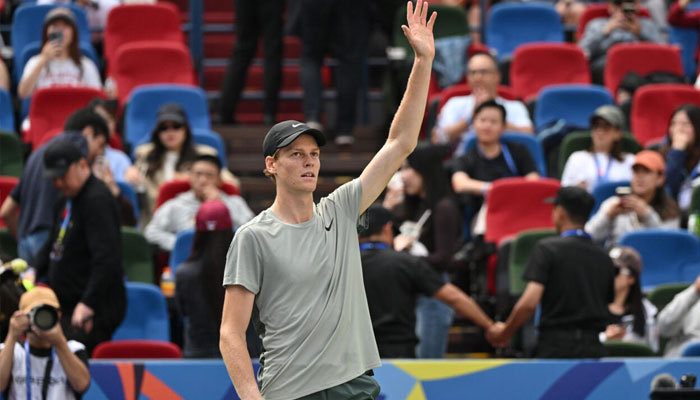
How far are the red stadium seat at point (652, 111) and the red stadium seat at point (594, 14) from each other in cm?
181

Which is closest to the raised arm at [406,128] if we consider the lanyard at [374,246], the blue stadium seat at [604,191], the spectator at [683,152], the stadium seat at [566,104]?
the lanyard at [374,246]

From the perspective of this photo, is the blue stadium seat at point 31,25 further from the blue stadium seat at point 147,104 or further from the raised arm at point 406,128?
the raised arm at point 406,128

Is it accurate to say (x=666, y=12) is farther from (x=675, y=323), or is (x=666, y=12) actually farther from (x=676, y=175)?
(x=675, y=323)

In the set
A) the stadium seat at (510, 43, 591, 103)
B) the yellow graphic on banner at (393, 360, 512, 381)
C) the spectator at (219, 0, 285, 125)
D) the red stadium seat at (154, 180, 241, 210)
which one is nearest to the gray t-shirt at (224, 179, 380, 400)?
the yellow graphic on banner at (393, 360, 512, 381)

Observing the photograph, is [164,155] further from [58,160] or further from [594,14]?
[594,14]

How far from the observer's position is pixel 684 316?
6816 millimetres

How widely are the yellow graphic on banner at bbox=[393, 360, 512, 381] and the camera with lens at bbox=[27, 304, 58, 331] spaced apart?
1.53 m

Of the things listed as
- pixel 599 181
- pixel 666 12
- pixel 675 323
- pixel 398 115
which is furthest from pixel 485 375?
pixel 666 12

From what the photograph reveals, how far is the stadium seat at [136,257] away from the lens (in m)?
7.75

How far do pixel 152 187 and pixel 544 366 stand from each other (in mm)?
3785

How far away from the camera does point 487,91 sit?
9.43 meters

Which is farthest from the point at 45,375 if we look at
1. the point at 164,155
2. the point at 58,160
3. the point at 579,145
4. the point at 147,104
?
the point at 579,145

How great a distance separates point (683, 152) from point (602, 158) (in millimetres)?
561

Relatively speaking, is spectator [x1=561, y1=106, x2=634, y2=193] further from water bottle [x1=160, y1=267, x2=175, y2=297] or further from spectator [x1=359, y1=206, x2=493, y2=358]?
water bottle [x1=160, y1=267, x2=175, y2=297]
